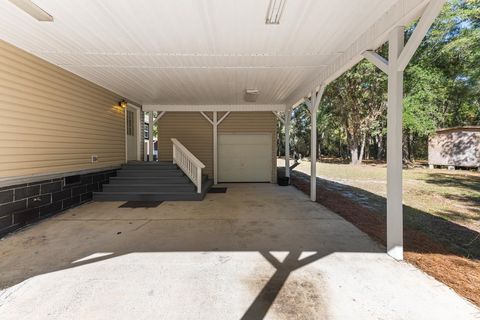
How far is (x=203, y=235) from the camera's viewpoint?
12.1 ft

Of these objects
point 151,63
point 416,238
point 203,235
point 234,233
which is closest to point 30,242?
point 203,235

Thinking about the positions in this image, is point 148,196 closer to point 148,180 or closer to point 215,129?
point 148,180

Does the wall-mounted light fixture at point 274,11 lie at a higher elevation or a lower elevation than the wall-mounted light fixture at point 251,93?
lower

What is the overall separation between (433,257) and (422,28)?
2.63 meters

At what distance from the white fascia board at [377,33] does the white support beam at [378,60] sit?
0.07 m

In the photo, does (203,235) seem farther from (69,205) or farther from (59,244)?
(69,205)

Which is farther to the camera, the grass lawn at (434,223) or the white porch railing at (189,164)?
the white porch railing at (189,164)

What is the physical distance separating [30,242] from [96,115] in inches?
141

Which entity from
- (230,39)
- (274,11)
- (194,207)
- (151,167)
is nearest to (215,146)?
(151,167)

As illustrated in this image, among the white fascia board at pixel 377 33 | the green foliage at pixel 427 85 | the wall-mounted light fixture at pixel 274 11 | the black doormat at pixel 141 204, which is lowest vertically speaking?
the black doormat at pixel 141 204

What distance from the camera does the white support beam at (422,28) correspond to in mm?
2389

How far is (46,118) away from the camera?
454 cm

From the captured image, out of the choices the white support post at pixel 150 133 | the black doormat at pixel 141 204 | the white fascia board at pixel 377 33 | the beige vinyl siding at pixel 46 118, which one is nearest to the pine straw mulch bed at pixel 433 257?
the white fascia board at pixel 377 33

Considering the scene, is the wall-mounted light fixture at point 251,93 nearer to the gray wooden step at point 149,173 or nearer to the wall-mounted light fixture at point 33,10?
the gray wooden step at point 149,173
